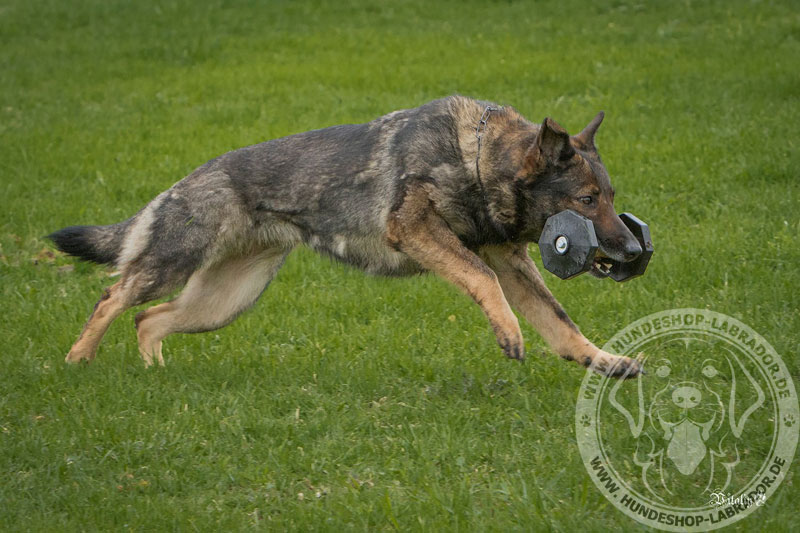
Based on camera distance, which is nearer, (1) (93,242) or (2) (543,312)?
(2) (543,312)

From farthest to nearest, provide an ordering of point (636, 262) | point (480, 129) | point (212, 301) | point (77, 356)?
point (212, 301), point (77, 356), point (480, 129), point (636, 262)

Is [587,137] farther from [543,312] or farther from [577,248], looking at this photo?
[543,312]

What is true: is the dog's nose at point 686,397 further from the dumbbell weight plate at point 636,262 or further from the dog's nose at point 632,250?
the dog's nose at point 632,250

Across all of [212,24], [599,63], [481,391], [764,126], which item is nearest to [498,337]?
[481,391]

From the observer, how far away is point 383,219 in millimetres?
5926

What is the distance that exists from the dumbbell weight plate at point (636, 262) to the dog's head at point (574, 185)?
0.43 feet

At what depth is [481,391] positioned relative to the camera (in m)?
5.72

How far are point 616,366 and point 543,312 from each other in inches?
24.2

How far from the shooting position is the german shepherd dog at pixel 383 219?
5422 millimetres

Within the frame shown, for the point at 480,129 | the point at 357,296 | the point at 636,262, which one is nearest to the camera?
the point at 636,262

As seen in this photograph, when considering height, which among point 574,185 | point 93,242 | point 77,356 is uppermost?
point 574,185

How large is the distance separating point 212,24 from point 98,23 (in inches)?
98.8

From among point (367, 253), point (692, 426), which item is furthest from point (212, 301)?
point (692, 426)

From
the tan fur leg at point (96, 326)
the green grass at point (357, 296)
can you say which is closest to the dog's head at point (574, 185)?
the green grass at point (357, 296)
